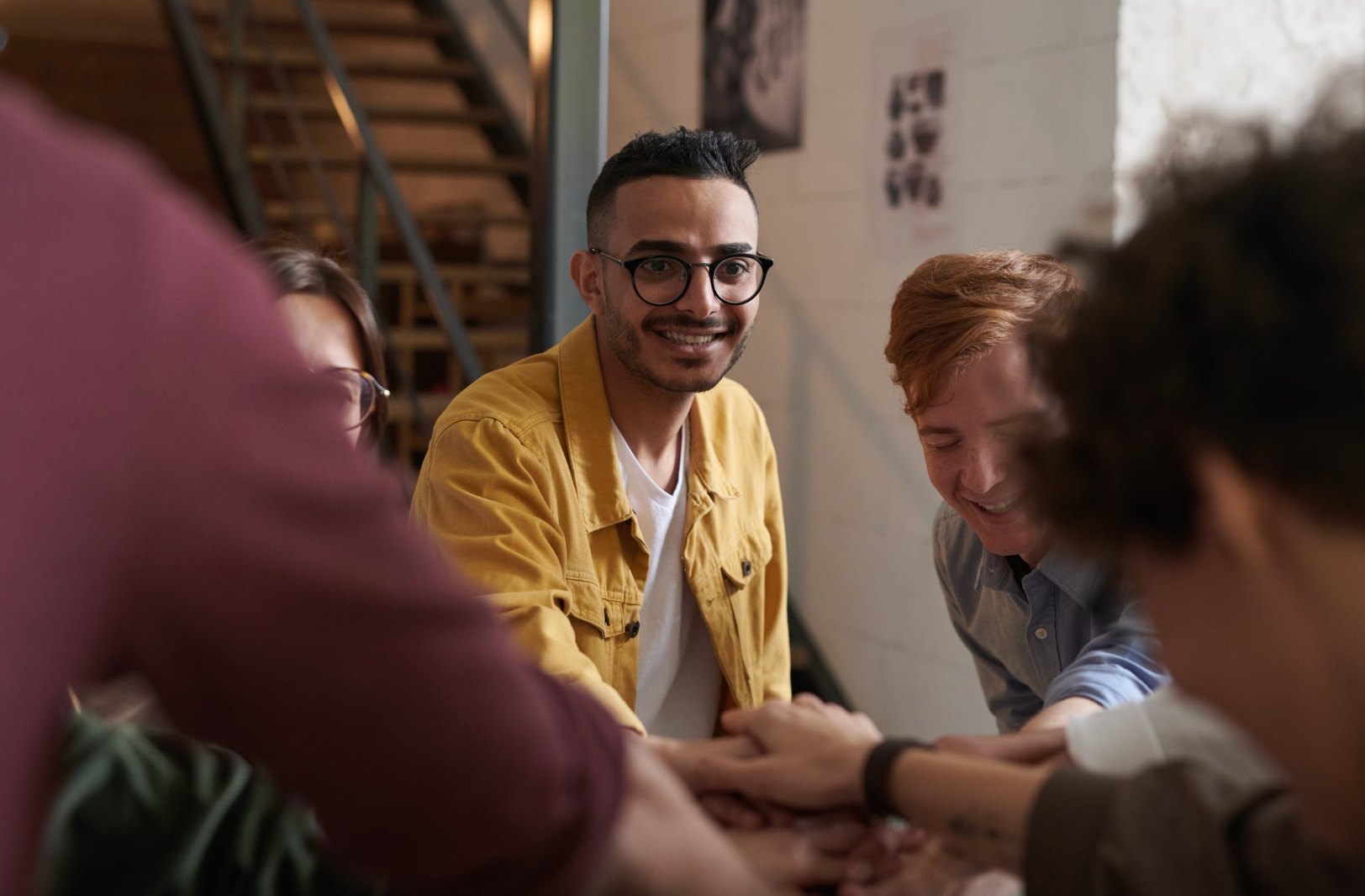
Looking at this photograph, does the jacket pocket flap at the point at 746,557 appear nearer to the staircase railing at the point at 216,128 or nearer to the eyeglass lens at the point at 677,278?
the eyeglass lens at the point at 677,278

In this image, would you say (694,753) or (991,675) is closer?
(694,753)

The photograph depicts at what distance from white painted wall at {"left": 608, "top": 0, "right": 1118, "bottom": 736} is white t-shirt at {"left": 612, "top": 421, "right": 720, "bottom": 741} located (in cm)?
128

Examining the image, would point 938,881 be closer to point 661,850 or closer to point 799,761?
point 799,761

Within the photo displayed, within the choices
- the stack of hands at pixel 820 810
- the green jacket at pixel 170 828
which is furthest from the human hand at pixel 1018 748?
the green jacket at pixel 170 828

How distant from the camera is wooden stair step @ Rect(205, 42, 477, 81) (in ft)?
16.2

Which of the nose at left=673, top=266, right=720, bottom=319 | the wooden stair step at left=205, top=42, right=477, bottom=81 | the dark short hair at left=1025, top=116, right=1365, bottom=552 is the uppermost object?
the wooden stair step at left=205, top=42, right=477, bottom=81

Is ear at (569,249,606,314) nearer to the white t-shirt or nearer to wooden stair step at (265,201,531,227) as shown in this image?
the white t-shirt

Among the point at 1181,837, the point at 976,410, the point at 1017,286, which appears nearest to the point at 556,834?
the point at 1181,837

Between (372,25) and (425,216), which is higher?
(372,25)

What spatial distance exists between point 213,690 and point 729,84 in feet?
11.7

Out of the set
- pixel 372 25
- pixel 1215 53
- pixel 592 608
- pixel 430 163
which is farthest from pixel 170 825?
pixel 372 25

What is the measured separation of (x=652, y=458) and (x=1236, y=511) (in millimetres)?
1409

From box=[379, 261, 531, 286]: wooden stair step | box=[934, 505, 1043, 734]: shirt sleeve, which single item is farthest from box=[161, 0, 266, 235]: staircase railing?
box=[934, 505, 1043, 734]: shirt sleeve

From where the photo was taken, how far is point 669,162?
1.96 metres
